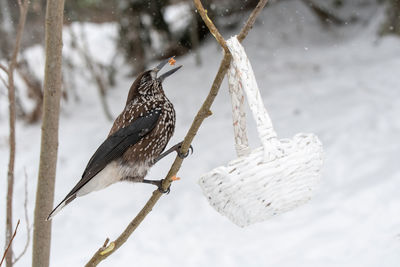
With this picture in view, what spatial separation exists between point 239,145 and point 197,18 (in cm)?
359

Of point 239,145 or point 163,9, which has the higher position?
point 163,9

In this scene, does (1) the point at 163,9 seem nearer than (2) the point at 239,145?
No

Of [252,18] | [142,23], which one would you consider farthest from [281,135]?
[252,18]

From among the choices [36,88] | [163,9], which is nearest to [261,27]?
[163,9]

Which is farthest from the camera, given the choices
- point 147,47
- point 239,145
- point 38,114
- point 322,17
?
point 322,17

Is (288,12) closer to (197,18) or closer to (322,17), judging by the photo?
(322,17)

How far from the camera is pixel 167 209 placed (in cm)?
321

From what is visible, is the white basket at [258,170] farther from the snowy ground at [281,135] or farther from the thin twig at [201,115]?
the snowy ground at [281,135]

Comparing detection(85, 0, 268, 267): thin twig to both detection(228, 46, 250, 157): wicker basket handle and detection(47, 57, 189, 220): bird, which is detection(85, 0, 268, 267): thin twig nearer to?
detection(228, 46, 250, 157): wicker basket handle

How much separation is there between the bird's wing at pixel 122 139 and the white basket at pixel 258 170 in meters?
0.39

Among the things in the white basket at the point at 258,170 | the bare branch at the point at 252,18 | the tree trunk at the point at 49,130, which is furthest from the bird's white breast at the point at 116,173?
the bare branch at the point at 252,18

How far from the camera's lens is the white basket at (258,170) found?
938 mm

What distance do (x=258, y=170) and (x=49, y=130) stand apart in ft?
2.05

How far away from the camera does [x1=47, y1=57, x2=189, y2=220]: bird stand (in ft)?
4.45
